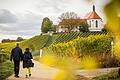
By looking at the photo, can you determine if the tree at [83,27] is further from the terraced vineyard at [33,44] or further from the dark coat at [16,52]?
the dark coat at [16,52]

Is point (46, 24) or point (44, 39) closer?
point (46, 24)

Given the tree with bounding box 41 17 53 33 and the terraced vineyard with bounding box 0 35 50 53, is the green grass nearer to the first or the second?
the terraced vineyard with bounding box 0 35 50 53

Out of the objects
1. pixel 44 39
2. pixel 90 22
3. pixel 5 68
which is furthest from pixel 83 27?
pixel 5 68

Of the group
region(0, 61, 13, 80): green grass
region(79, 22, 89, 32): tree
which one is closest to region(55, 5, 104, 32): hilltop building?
region(79, 22, 89, 32): tree

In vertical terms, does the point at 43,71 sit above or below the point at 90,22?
below

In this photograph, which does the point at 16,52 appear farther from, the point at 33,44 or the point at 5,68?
the point at 33,44

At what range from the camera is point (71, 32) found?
685mm

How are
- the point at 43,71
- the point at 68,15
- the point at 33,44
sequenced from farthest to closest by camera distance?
the point at 43,71
the point at 33,44
the point at 68,15

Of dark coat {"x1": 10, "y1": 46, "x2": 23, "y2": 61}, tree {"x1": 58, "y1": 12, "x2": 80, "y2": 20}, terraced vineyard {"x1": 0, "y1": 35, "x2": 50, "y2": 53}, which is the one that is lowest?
dark coat {"x1": 10, "y1": 46, "x2": 23, "y2": 61}

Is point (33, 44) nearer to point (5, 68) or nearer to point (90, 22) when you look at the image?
point (90, 22)

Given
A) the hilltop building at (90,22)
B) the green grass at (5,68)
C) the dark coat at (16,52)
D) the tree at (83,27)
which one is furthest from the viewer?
the green grass at (5,68)

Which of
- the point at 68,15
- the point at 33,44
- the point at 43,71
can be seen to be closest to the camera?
the point at 68,15

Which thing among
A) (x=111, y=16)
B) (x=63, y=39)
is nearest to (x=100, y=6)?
Result: (x=111, y=16)

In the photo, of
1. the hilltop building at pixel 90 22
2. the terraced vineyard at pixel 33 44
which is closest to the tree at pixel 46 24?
the hilltop building at pixel 90 22
